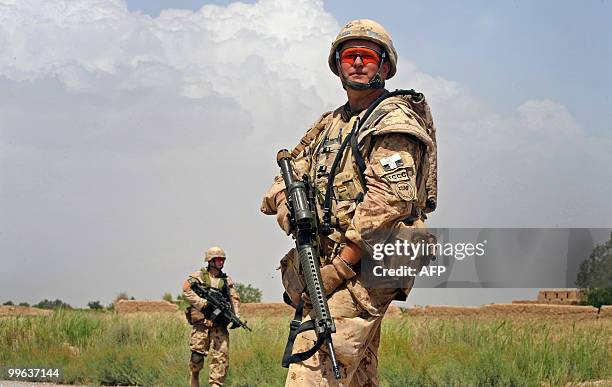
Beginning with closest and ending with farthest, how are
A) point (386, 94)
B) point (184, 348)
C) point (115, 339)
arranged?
point (386, 94) < point (184, 348) < point (115, 339)

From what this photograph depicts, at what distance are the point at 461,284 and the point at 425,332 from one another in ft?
20.1

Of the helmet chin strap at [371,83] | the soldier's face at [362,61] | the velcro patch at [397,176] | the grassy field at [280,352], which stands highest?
the soldier's face at [362,61]

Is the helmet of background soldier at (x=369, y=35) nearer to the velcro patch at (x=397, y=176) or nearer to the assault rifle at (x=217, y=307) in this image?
the velcro patch at (x=397, y=176)

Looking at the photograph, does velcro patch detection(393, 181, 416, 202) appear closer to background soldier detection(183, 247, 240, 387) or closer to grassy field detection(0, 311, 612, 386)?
grassy field detection(0, 311, 612, 386)

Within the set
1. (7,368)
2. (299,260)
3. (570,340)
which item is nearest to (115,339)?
(7,368)

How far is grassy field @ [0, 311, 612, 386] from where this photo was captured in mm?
9047

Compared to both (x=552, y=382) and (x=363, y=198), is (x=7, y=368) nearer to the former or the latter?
(x=552, y=382)

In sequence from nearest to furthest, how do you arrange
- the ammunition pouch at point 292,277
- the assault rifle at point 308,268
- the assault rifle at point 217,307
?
the assault rifle at point 308,268 → the ammunition pouch at point 292,277 → the assault rifle at point 217,307

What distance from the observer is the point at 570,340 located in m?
9.97

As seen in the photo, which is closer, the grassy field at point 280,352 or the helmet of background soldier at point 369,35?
the helmet of background soldier at point 369,35

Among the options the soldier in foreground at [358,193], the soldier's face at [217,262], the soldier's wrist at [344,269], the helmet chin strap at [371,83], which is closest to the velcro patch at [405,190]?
the soldier in foreground at [358,193]

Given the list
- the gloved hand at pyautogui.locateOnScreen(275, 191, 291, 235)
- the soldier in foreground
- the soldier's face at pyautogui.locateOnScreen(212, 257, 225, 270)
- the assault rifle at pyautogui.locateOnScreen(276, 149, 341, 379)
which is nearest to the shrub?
the soldier's face at pyautogui.locateOnScreen(212, 257, 225, 270)

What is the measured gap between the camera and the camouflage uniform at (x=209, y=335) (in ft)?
33.4

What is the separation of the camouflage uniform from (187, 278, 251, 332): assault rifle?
0.05m
